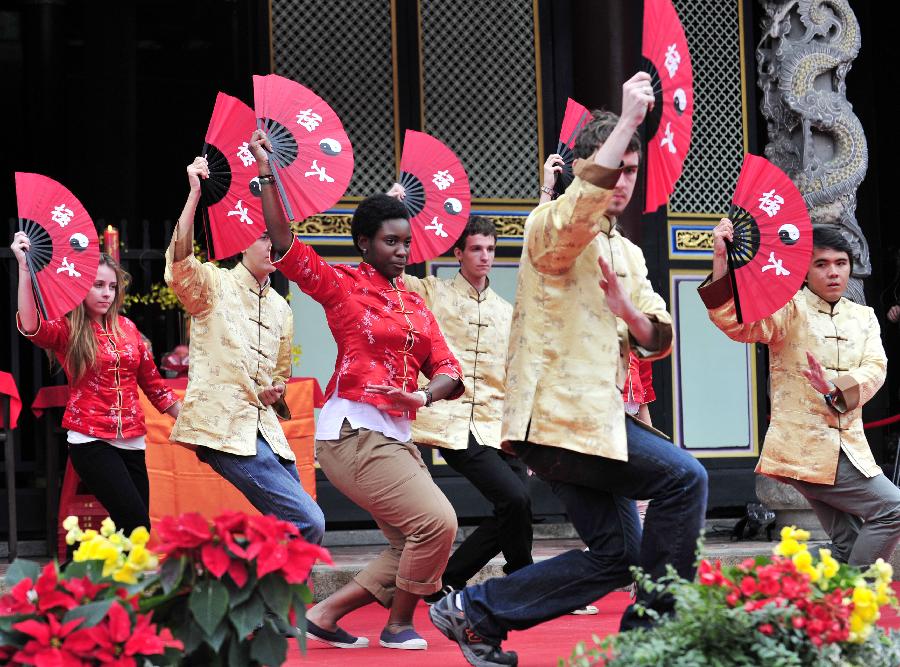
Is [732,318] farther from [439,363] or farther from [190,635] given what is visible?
[190,635]

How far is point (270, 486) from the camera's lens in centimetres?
543

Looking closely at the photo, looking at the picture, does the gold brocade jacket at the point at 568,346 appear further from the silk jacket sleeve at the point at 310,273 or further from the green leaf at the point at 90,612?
the green leaf at the point at 90,612

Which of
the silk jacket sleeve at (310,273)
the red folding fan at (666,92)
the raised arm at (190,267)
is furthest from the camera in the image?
the raised arm at (190,267)

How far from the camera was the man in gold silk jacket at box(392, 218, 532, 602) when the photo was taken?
6.31 meters

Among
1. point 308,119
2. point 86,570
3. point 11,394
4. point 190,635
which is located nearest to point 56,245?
point 11,394

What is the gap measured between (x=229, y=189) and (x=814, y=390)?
2567 mm

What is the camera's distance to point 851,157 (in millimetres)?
8219

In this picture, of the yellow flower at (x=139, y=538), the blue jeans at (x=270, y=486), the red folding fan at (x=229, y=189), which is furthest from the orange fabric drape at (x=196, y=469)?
the yellow flower at (x=139, y=538)

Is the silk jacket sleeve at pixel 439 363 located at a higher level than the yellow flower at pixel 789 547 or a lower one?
higher

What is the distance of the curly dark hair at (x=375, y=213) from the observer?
527 cm

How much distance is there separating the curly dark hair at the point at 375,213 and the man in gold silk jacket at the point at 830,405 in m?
1.54

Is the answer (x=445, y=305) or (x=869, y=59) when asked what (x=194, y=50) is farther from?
(x=445, y=305)

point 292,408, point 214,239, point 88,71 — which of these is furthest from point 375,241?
point 88,71

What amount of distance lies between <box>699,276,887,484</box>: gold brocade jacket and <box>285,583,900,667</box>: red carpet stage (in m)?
0.71
